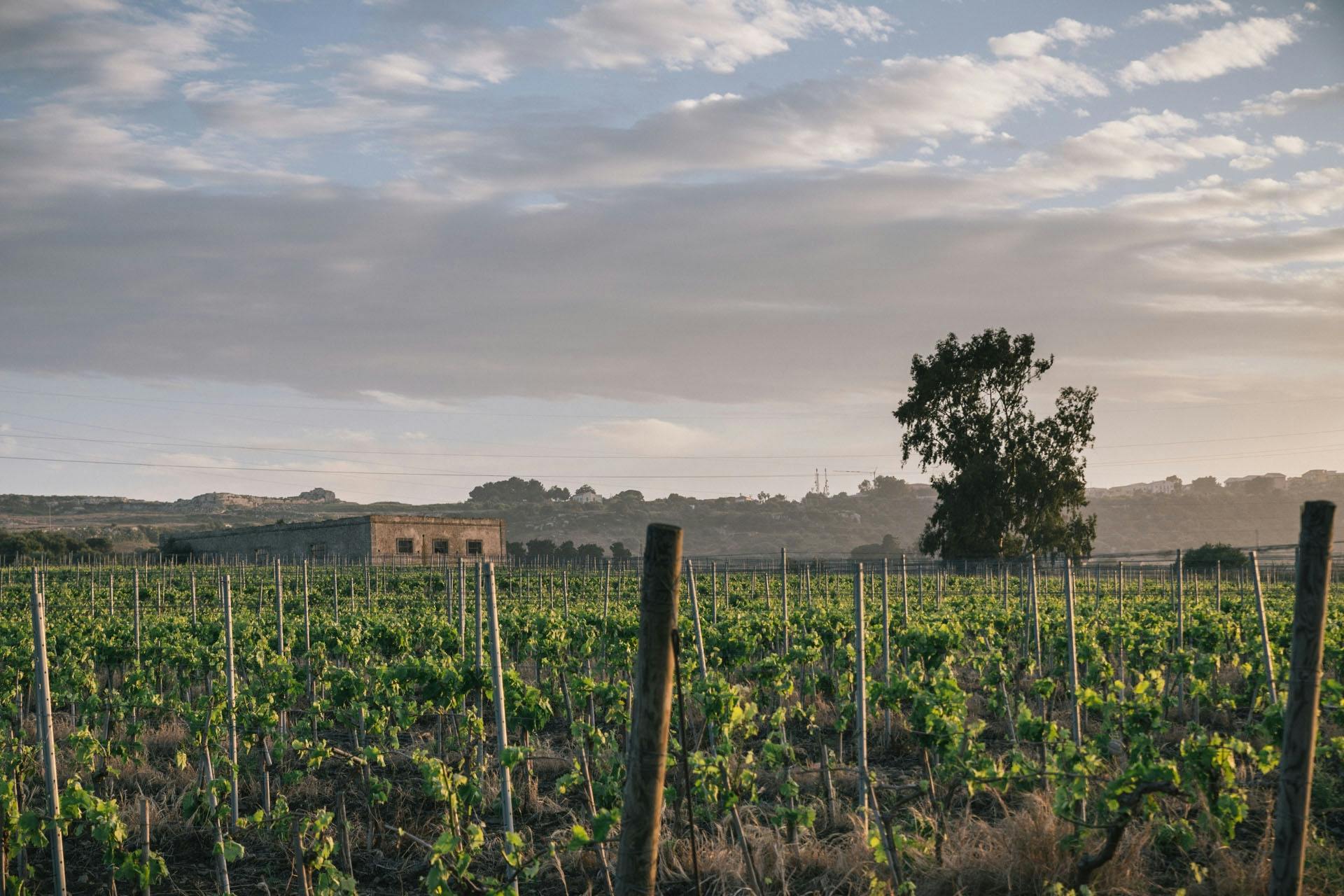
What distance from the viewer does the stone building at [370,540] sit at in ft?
161

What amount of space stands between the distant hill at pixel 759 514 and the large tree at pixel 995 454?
76.6 meters

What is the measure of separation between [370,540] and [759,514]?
93.8 metres

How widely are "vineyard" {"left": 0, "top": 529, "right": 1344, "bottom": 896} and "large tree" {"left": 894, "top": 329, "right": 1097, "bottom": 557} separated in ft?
80.9

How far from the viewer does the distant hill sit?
4998 inches

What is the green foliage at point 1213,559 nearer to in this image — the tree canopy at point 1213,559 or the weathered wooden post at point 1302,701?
the tree canopy at point 1213,559

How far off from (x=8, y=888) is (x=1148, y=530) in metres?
152

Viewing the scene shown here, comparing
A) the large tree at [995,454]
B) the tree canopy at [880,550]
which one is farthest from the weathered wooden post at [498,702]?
the tree canopy at [880,550]

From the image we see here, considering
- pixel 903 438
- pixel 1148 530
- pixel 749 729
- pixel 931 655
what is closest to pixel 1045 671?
pixel 931 655

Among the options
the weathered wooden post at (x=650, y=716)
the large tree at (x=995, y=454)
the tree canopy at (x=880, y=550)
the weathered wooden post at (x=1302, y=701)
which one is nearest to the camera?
the weathered wooden post at (x=650, y=716)

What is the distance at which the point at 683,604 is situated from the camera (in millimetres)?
19562

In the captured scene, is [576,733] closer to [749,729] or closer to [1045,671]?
[749,729]

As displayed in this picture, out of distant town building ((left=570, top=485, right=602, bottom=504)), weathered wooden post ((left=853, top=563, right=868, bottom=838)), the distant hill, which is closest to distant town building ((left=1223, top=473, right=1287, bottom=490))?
the distant hill

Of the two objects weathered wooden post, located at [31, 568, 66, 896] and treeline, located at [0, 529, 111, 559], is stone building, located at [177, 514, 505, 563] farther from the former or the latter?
weathered wooden post, located at [31, 568, 66, 896]

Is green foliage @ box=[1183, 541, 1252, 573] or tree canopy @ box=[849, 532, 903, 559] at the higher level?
green foliage @ box=[1183, 541, 1252, 573]
